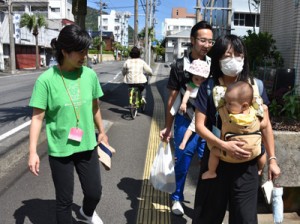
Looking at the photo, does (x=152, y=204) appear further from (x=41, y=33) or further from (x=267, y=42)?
(x=41, y=33)

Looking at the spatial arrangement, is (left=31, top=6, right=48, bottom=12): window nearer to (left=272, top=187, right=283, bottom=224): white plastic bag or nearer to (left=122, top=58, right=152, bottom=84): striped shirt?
Result: (left=122, top=58, right=152, bottom=84): striped shirt

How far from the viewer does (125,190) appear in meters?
4.38

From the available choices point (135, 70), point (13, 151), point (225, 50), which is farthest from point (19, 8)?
point (225, 50)

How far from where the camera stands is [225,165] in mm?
2387

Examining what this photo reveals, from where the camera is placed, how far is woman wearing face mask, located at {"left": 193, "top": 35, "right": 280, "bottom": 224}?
2371 millimetres

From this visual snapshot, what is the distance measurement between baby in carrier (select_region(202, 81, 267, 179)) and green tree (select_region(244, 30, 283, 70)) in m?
5.18

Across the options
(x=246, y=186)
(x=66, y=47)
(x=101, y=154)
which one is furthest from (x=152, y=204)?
(x=66, y=47)

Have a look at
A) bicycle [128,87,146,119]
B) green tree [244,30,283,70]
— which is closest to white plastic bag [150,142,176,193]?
green tree [244,30,283,70]

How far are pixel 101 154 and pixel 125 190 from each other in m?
1.33

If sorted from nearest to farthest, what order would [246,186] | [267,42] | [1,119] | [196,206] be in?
[246,186]
[196,206]
[267,42]
[1,119]

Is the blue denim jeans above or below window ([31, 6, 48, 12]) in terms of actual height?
below

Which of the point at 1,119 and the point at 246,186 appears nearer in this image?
the point at 246,186

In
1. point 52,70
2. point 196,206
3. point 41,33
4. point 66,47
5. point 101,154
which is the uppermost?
point 41,33

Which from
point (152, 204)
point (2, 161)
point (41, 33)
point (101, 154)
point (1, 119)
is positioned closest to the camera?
point (101, 154)
